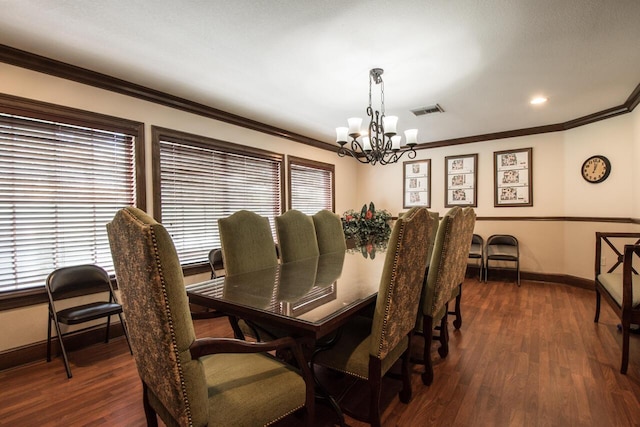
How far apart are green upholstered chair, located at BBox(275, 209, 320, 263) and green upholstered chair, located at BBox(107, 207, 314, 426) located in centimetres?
139

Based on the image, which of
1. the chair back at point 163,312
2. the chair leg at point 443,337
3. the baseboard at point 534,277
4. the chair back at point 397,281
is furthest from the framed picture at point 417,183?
the chair back at point 163,312

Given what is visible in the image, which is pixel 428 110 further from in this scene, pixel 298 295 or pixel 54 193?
pixel 54 193

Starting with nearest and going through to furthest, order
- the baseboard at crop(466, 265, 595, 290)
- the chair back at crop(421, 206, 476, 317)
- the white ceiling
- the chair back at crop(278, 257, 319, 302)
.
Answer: the chair back at crop(278, 257, 319, 302)
the white ceiling
the chair back at crop(421, 206, 476, 317)
the baseboard at crop(466, 265, 595, 290)

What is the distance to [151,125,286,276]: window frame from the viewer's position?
10.3 feet

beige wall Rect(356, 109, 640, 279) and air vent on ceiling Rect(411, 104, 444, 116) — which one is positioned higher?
air vent on ceiling Rect(411, 104, 444, 116)

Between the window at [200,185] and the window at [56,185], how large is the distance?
314 mm

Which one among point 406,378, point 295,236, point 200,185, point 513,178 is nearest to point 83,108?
point 200,185

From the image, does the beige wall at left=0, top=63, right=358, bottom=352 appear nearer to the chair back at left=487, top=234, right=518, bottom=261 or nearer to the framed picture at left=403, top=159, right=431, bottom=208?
the framed picture at left=403, top=159, right=431, bottom=208

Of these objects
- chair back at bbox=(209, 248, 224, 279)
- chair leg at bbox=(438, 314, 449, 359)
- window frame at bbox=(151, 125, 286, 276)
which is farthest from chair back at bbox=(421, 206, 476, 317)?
window frame at bbox=(151, 125, 286, 276)

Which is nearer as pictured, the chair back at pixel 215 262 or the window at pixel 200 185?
the window at pixel 200 185

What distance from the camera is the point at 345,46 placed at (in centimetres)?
228

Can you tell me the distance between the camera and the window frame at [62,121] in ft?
7.64

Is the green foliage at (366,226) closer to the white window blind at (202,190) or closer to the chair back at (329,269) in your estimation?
the chair back at (329,269)

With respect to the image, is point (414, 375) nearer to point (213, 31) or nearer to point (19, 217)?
point (213, 31)
